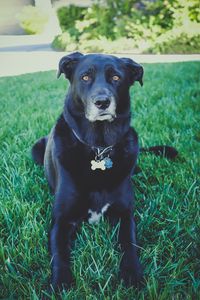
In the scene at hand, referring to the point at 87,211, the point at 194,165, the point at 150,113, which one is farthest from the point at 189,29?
the point at 87,211

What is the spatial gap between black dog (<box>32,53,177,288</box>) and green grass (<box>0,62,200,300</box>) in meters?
0.08

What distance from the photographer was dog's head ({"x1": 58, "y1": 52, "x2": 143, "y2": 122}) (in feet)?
6.23

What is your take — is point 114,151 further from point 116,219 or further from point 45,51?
point 45,51

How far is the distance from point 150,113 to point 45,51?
2.69 m

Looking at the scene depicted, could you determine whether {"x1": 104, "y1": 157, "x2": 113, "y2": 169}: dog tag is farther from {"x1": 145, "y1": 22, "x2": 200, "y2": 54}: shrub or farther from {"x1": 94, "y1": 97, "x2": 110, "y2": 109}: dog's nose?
{"x1": 145, "y1": 22, "x2": 200, "y2": 54}: shrub

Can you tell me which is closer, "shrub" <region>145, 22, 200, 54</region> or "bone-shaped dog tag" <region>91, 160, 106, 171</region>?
"bone-shaped dog tag" <region>91, 160, 106, 171</region>

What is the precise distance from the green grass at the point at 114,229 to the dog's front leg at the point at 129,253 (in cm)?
4

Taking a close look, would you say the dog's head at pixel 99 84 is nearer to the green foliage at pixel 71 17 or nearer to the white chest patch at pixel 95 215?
the white chest patch at pixel 95 215

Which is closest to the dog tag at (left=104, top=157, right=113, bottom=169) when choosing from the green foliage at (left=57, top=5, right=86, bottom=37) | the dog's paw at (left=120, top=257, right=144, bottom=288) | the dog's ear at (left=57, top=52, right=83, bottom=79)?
the dog's paw at (left=120, top=257, right=144, bottom=288)

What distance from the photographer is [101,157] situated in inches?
77.2

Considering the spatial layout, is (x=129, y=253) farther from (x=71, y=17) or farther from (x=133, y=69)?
(x=71, y=17)

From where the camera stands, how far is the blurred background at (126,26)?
6527mm

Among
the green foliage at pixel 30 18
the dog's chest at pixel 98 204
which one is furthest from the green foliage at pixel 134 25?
the dog's chest at pixel 98 204

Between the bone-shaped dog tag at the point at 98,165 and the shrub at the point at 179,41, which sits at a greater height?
the bone-shaped dog tag at the point at 98,165
